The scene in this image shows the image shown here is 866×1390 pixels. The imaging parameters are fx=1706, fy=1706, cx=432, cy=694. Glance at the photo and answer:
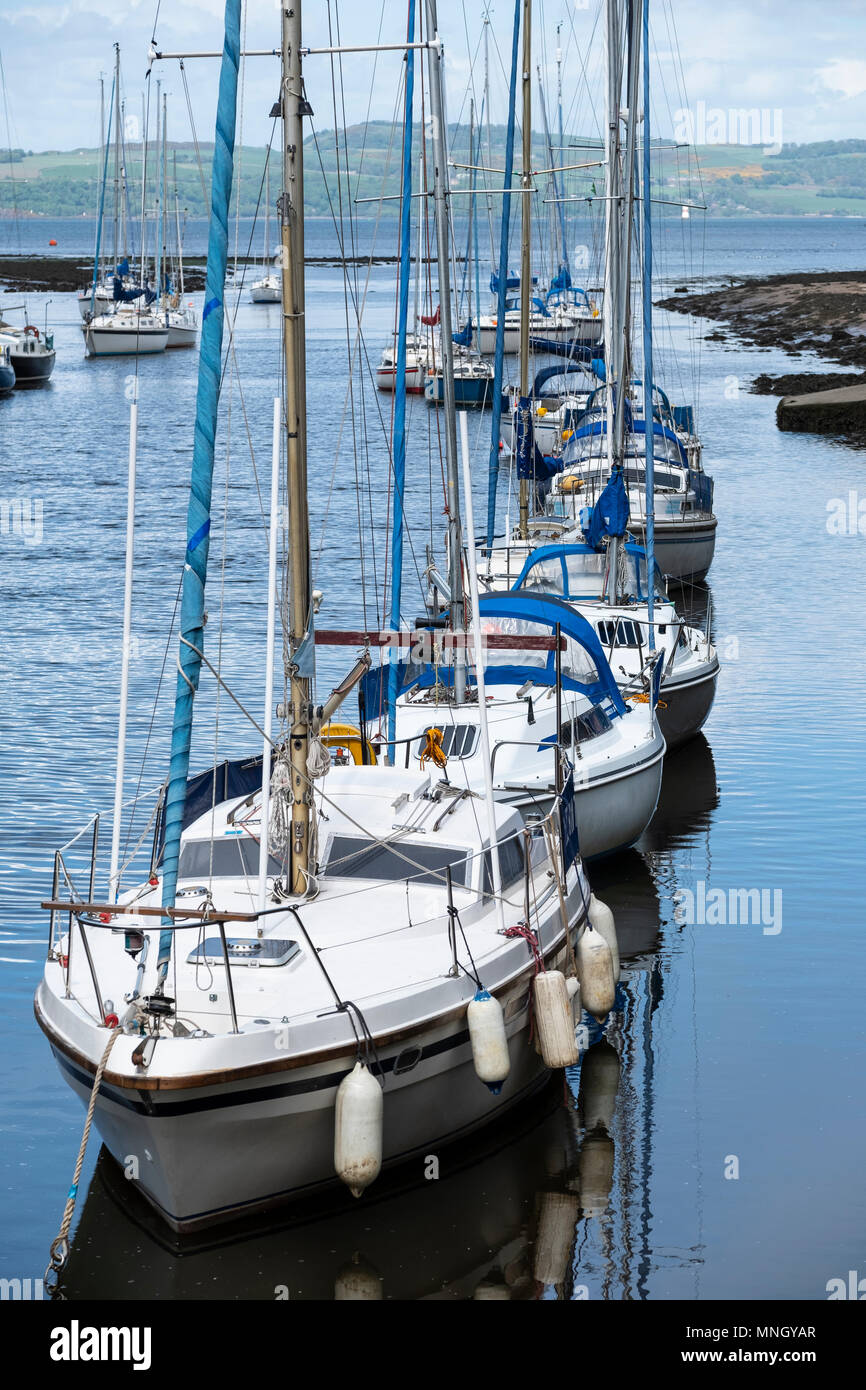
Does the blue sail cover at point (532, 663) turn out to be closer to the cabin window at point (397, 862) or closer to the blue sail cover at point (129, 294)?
the cabin window at point (397, 862)

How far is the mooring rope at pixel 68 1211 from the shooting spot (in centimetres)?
1005

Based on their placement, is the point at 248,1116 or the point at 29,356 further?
the point at 29,356

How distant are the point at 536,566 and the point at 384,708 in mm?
5903

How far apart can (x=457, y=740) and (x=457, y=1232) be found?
6187 millimetres

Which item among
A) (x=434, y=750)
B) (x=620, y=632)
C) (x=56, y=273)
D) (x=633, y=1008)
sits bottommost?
(x=633, y=1008)

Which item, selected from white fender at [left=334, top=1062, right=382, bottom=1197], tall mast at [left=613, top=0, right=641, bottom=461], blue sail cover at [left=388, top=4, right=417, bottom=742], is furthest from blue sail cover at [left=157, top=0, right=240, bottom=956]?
tall mast at [left=613, top=0, right=641, bottom=461]

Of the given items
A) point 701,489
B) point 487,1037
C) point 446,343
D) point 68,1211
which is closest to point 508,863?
point 487,1037

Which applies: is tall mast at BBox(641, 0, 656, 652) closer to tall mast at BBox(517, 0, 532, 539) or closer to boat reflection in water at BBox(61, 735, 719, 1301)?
tall mast at BBox(517, 0, 532, 539)

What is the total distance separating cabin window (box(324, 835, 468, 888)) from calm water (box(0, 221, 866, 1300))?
1964 mm

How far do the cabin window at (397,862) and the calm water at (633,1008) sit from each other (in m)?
1.96

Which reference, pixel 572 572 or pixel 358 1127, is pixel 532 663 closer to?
pixel 572 572

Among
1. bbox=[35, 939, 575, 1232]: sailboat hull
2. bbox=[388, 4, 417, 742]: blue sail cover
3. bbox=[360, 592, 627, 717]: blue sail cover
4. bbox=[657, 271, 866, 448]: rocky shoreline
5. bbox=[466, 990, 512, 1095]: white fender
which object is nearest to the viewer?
bbox=[35, 939, 575, 1232]: sailboat hull

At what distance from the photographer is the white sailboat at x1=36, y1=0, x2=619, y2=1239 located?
10.2 m

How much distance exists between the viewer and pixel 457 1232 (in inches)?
440
